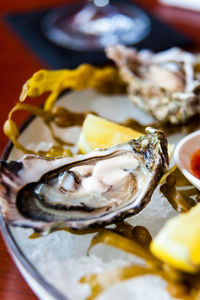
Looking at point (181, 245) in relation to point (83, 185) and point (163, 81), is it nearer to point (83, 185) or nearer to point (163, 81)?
point (83, 185)

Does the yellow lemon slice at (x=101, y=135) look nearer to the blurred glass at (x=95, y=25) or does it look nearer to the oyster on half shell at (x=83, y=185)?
the oyster on half shell at (x=83, y=185)

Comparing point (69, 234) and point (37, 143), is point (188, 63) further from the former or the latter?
point (69, 234)

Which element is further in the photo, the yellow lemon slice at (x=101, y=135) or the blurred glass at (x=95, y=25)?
the blurred glass at (x=95, y=25)

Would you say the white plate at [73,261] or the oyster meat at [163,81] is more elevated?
the white plate at [73,261]

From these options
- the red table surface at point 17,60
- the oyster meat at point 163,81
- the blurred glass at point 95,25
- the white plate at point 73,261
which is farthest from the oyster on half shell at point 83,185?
the blurred glass at point 95,25

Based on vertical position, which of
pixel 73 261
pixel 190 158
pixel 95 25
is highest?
pixel 73 261

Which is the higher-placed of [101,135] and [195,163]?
[101,135]

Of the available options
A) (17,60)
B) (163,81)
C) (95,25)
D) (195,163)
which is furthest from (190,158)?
(95,25)
